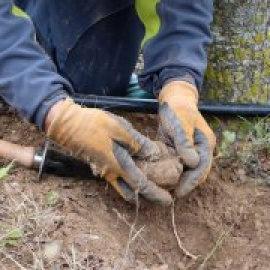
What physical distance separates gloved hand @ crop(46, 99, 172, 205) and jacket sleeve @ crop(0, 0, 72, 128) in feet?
0.22

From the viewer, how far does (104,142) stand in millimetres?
2260

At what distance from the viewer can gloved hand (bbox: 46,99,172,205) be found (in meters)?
2.26

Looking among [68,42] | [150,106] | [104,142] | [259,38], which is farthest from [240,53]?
[104,142]

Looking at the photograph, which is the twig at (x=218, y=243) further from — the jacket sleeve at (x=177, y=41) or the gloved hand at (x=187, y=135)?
the jacket sleeve at (x=177, y=41)

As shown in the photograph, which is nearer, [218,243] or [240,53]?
[218,243]

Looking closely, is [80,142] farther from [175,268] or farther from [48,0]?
[48,0]

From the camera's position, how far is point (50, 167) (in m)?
2.45

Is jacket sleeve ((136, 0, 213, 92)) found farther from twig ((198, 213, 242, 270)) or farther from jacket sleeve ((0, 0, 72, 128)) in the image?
twig ((198, 213, 242, 270))

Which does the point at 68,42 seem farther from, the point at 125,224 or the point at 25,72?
the point at 125,224

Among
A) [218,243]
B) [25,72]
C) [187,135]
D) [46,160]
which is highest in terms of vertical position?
[25,72]

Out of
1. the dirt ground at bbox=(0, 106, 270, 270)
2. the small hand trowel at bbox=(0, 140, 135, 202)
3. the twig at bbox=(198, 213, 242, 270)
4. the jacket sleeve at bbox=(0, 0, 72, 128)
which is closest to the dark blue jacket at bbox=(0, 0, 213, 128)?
the jacket sleeve at bbox=(0, 0, 72, 128)

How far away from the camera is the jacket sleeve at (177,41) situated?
2.65 m

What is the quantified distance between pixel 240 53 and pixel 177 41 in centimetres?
25

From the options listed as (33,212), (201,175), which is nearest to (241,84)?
(201,175)
